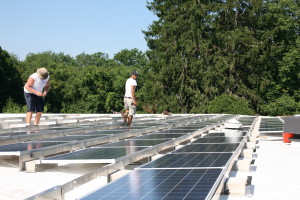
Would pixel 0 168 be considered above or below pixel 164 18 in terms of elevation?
below

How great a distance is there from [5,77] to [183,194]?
184ft

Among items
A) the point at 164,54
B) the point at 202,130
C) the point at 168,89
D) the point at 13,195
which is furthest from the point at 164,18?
the point at 13,195

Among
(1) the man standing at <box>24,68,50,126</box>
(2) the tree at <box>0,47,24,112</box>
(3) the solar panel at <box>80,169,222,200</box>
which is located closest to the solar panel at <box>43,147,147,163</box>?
(3) the solar panel at <box>80,169,222,200</box>

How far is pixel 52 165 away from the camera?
25.0 ft

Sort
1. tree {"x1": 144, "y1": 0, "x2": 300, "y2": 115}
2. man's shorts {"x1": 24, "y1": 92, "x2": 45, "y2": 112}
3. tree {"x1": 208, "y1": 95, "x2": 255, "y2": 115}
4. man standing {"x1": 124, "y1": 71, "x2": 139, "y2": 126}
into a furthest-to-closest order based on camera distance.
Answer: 1. tree {"x1": 144, "y1": 0, "x2": 300, "y2": 115}
2. tree {"x1": 208, "y1": 95, "x2": 255, "y2": 115}
3. man standing {"x1": 124, "y1": 71, "x2": 139, "y2": 126}
4. man's shorts {"x1": 24, "y1": 92, "x2": 45, "y2": 112}

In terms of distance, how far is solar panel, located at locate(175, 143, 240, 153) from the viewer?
7855 mm

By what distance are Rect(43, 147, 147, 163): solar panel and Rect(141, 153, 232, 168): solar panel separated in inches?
29.4

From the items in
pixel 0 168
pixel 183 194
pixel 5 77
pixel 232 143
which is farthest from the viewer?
pixel 5 77

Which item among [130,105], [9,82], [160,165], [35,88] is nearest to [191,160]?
[160,165]

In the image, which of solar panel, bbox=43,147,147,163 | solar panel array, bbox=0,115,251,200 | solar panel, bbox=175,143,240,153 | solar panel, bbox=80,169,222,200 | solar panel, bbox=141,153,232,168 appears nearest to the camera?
solar panel, bbox=80,169,222,200

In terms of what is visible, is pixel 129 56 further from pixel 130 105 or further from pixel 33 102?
pixel 33 102

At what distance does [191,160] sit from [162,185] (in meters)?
1.92

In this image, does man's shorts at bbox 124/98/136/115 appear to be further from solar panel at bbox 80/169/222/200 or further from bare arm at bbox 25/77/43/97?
solar panel at bbox 80/169/222/200

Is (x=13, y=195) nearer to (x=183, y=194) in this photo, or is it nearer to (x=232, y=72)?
(x=183, y=194)
